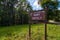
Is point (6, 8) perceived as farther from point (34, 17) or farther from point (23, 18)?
point (34, 17)

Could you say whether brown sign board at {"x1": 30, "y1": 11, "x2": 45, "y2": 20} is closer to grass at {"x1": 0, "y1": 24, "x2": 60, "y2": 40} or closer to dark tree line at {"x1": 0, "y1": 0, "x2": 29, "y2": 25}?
grass at {"x1": 0, "y1": 24, "x2": 60, "y2": 40}

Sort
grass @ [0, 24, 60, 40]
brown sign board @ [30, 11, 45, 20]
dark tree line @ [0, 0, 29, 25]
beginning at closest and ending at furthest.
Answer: brown sign board @ [30, 11, 45, 20]
grass @ [0, 24, 60, 40]
dark tree line @ [0, 0, 29, 25]

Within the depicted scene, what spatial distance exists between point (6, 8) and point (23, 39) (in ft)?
45.1

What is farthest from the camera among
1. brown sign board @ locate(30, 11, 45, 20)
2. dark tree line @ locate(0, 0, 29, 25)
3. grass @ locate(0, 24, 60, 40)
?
dark tree line @ locate(0, 0, 29, 25)

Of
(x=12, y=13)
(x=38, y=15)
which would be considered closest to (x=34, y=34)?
(x=38, y=15)

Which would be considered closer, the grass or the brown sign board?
the brown sign board

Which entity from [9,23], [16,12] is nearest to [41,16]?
[9,23]

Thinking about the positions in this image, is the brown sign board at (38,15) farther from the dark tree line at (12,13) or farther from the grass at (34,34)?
the dark tree line at (12,13)

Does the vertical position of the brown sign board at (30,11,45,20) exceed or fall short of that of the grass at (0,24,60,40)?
it exceeds it

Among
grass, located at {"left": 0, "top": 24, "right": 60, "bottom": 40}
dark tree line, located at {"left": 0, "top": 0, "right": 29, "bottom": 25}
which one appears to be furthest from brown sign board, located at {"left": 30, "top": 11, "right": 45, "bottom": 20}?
dark tree line, located at {"left": 0, "top": 0, "right": 29, "bottom": 25}

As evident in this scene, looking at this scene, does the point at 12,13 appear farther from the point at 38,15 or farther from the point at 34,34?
the point at 38,15

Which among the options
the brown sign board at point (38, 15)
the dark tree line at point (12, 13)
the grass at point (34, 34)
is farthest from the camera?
the dark tree line at point (12, 13)

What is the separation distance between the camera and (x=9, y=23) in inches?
757

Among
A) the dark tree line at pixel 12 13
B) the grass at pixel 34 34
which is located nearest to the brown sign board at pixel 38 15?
the grass at pixel 34 34
